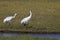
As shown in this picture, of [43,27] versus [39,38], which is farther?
[43,27]

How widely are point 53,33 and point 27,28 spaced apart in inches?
54.4

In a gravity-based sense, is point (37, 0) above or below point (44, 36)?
above

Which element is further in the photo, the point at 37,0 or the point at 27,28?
the point at 37,0

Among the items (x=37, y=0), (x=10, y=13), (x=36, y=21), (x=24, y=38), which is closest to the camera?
(x=24, y=38)

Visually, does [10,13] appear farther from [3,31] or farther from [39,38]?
[39,38]

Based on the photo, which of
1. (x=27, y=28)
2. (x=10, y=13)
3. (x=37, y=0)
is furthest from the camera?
(x=37, y=0)

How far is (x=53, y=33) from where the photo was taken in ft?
45.7

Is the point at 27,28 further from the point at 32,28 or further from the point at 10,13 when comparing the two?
the point at 10,13

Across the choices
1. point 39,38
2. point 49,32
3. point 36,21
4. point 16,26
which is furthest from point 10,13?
point 39,38

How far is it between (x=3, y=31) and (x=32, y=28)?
5.22 ft

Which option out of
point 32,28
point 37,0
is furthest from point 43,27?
point 37,0

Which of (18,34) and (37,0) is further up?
(37,0)

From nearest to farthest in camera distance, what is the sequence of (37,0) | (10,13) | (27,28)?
(27,28), (10,13), (37,0)

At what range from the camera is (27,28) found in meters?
14.7
